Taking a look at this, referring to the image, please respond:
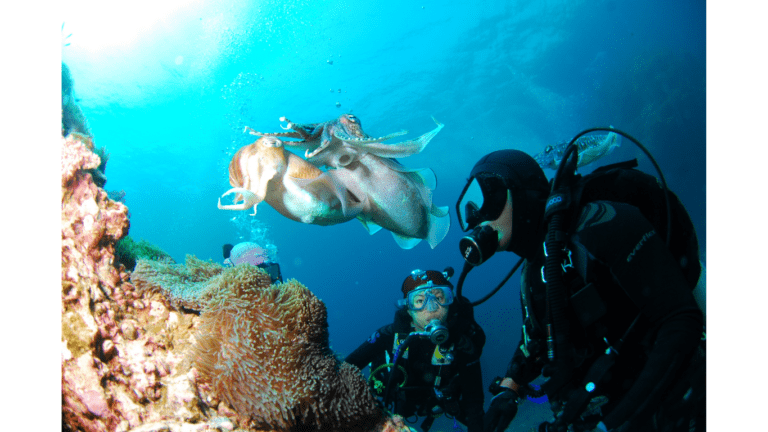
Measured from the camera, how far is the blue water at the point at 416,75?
1659 cm

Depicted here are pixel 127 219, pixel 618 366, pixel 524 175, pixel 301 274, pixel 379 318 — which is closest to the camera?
pixel 618 366

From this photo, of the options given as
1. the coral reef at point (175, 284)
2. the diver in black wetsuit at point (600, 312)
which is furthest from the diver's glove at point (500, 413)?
the coral reef at point (175, 284)

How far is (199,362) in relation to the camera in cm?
200

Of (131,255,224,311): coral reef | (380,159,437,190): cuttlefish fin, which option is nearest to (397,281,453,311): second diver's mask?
(380,159,437,190): cuttlefish fin

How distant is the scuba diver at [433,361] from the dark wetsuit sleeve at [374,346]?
0.02 meters

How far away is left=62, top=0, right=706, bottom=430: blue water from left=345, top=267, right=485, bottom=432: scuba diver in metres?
9.03

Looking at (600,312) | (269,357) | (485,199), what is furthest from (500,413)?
(269,357)

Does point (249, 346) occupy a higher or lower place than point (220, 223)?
lower

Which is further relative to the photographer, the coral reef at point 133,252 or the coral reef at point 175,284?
the coral reef at point 133,252

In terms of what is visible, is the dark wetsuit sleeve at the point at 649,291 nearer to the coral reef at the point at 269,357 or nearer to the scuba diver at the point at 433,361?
the coral reef at the point at 269,357

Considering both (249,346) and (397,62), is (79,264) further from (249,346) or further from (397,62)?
(397,62)

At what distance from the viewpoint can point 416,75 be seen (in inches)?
951
